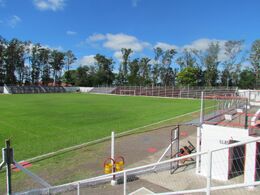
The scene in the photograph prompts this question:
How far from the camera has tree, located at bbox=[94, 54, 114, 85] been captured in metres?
80.6

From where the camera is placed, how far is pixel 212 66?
6334cm

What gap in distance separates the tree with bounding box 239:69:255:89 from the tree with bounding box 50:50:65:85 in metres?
57.4

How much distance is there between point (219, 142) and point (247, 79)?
60.6 metres

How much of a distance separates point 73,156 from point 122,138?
10.6 ft

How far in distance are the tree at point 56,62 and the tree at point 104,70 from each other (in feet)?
39.4

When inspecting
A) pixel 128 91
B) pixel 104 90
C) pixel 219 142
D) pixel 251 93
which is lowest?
pixel 219 142

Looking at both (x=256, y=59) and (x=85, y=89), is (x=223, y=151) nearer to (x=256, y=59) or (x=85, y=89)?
(x=256, y=59)

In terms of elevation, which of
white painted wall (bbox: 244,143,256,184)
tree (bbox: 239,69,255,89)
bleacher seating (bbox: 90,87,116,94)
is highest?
tree (bbox: 239,69,255,89)

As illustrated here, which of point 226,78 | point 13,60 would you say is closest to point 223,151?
point 226,78

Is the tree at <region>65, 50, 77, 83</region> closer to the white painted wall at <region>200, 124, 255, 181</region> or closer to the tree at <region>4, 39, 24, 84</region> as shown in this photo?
the tree at <region>4, 39, 24, 84</region>

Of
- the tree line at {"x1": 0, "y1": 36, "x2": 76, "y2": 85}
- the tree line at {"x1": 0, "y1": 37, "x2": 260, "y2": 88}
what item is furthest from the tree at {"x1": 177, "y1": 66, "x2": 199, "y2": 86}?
the tree line at {"x1": 0, "y1": 36, "x2": 76, "y2": 85}

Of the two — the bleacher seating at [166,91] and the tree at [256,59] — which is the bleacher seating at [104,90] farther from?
the tree at [256,59]

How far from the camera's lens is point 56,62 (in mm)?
81562

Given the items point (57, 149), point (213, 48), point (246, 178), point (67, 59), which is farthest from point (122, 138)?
point (67, 59)
